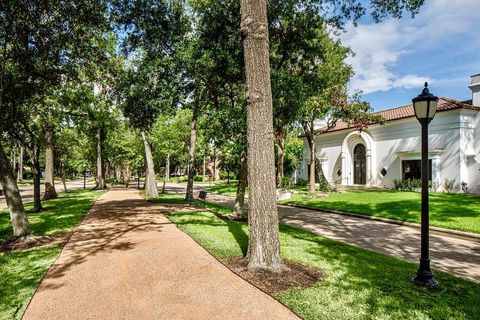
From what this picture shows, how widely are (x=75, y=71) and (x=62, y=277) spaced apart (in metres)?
8.76

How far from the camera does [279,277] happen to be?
5.69m

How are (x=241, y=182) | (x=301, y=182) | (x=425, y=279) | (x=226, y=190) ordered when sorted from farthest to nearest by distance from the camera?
(x=301, y=182) < (x=226, y=190) < (x=241, y=182) < (x=425, y=279)

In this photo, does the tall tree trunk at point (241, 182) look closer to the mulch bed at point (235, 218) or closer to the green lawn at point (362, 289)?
the mulch bed at point (235, 218)

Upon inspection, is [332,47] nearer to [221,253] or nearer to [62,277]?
[221,253]

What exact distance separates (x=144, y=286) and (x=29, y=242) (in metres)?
5.29

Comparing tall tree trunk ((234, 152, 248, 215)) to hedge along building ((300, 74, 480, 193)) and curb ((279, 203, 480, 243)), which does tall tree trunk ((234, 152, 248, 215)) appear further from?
hedge along building ((300, 74, 480, 193))

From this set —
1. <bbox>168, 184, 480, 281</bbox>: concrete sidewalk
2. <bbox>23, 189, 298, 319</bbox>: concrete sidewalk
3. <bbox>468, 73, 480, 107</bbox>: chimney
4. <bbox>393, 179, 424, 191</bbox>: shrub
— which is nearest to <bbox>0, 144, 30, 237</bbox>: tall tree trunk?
<bbox>23, 189, 298, 319</bbox>: concrete sidewalk

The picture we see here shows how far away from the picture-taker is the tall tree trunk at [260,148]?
6.07 metres

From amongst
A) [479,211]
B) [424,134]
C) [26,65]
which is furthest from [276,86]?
[479,211]

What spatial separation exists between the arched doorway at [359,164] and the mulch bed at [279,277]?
2619cm

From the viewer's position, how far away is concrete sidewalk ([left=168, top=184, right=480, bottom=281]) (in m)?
7.45

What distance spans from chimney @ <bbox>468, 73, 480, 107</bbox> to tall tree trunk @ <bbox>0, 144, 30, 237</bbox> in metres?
29.7

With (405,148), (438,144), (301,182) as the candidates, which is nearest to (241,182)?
(438,144)

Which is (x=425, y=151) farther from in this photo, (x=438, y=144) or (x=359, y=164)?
(x=359, y=164)
